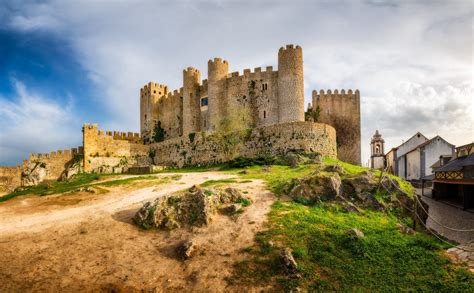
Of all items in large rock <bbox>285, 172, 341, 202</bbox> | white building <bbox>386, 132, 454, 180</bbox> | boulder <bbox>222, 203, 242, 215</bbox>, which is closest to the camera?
boulder <bbox>222, 203, 242, 215</bbox>

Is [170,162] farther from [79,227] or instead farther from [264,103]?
[79,227]

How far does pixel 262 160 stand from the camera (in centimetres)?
3041

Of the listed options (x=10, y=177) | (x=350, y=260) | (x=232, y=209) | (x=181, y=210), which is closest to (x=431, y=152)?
(x=232, y=209)

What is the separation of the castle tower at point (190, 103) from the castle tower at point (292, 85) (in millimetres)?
14307

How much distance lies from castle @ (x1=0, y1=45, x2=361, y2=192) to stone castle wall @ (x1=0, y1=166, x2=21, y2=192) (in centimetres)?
11

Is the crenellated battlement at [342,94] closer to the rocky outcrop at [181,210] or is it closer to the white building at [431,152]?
the white building at [431,152]

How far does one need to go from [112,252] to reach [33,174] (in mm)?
36556

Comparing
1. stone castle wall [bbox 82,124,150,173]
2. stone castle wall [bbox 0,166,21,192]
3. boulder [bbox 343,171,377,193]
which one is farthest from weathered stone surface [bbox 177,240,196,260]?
stone castle wall [bbox 0,166,21,192]

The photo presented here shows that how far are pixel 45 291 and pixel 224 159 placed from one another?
27126 millimetres

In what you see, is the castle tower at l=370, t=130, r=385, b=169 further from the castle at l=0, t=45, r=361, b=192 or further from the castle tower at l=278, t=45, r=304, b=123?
the castle tower at l=278, t=45, r=304, b=123

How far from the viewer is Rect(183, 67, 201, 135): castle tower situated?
153 ft

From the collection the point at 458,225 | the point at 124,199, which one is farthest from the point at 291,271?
the point at 458,225

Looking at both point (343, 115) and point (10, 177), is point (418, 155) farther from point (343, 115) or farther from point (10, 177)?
point (10, 177)

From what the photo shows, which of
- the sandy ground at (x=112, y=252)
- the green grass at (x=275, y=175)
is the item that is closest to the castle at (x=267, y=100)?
the green grass at (x=275, y=175)
